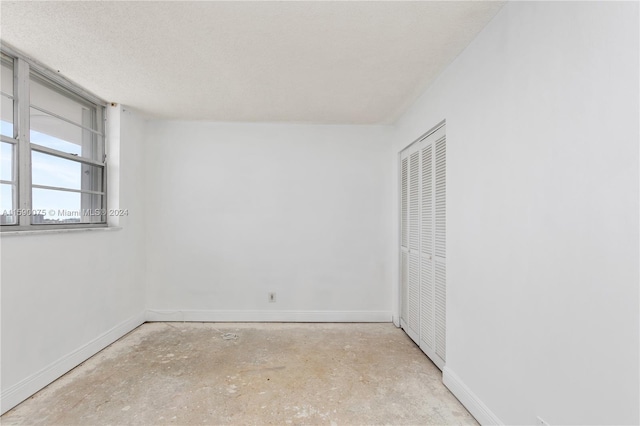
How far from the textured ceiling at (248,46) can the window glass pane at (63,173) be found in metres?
0.71

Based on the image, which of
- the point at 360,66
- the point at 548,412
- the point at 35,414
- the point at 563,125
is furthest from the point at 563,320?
the point at 35,414

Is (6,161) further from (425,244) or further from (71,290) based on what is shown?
(425,244)

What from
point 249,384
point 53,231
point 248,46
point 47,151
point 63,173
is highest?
point 248,46

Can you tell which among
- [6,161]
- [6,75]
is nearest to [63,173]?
[6,161]

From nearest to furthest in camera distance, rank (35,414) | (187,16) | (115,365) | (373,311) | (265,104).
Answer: (187,16)
(35,414)
(115,365)
(265,104)
(373,311)

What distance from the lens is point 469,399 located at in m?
1.97

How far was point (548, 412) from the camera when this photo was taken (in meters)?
1.37

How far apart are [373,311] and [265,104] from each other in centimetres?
272

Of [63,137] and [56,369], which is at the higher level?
[63,137]

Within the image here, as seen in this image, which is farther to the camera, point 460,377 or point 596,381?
point 460,377

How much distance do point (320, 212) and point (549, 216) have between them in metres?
2.61

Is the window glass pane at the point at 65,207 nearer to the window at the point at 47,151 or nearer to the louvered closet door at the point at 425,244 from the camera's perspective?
the window at the point at 47,151

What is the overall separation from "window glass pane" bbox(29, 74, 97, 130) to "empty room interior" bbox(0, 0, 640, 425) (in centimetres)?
2

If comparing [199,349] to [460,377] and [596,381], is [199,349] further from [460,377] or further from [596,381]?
[596,381]
